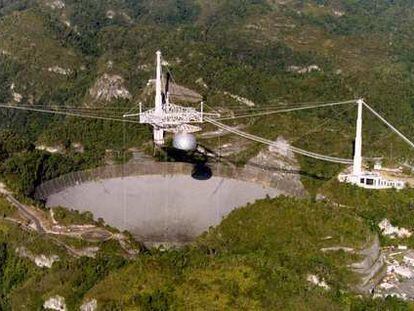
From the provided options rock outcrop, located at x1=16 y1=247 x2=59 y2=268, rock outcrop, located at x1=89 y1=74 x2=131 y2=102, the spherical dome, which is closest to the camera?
rock outcrop, located at x1=16 y1=247 x2=59 y2=268

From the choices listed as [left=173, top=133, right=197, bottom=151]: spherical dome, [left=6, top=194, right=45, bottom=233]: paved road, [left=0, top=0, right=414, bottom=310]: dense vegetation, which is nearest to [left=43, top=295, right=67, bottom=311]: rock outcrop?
[left=0, top=0, right=414, bottom=310]: dense vegetation

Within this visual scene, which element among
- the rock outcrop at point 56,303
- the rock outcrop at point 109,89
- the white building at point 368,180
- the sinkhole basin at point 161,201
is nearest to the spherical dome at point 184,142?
the sinkhole basin at point 161,201

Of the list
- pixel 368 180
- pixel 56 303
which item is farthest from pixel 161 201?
pixel 368 180

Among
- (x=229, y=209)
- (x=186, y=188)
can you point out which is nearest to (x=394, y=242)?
(x=229, y=209)

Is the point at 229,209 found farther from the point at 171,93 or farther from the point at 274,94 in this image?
the point at 274,94

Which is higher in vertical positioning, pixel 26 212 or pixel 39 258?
pixel 26 212

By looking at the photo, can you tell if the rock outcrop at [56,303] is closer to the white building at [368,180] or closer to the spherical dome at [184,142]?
the spherical dome at [184,142]

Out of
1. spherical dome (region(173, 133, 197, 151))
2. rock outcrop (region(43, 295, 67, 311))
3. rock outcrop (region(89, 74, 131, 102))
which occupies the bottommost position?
rock outcrop (region(43, 295, 67, 311))

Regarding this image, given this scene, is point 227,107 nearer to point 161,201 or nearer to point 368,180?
point 368,180

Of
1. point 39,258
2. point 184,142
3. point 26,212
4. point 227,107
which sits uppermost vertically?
point 227,107

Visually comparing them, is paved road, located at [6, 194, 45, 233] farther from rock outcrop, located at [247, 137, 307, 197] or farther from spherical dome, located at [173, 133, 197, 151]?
rock outcrop, located at [247, 137, 307, 197]
